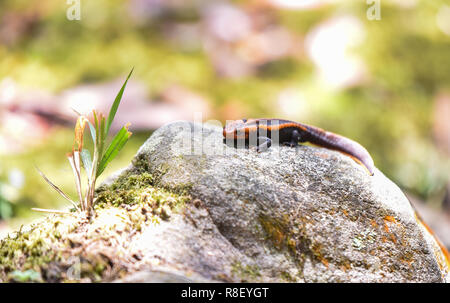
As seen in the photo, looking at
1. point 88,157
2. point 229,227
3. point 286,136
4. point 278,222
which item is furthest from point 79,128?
point 286,136

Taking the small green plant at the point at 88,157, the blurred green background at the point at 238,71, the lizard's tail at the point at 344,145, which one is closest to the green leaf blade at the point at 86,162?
the small green plant at the point at 88,157

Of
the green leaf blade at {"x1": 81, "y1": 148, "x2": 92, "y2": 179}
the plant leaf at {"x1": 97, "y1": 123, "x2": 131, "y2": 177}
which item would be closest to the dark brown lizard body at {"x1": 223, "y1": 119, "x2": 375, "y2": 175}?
the plant leaf at {"x1": 97, "y1": 123, "x2": 131, "y2": 177}

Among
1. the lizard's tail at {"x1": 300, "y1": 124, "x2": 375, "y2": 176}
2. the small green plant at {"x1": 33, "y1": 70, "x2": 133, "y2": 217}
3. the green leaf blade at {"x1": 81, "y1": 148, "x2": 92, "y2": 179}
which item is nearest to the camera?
the small green plant at {"x1": 33, "y1": 70, "x2": 133, "y2": 217}

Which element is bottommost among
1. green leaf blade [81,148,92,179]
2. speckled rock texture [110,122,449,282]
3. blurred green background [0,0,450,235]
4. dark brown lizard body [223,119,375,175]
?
speckled rock texture [110,122,449,282]

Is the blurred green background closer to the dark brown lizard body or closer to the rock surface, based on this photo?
the dark brown lizard body

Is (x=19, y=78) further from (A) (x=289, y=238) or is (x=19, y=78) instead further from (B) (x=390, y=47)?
(B) (x=390, y=47)
